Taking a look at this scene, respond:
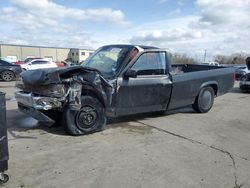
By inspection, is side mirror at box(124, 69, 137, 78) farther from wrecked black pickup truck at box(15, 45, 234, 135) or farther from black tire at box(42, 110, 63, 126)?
black tire at box(42, 110, 63, 126)

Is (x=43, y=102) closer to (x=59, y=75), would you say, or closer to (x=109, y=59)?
(x=59, y=75)

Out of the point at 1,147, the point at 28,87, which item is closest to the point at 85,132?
the point at 28,87

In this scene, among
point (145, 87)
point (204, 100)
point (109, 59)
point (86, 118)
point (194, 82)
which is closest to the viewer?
point (86, 118)

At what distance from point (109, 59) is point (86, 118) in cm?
162

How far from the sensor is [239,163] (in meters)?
5.04

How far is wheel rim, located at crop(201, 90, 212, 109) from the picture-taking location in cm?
899

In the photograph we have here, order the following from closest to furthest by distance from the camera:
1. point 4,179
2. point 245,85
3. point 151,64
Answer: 1. point 4,179
2. point 151,64
3. point 245,85

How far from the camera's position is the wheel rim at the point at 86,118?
6332 mm

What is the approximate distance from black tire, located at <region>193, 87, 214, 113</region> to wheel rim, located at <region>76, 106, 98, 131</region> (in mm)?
3442

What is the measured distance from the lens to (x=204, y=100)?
902 centimetres

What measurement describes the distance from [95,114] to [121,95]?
72 centimetres

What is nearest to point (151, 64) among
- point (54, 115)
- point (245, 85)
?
point (54, 115)

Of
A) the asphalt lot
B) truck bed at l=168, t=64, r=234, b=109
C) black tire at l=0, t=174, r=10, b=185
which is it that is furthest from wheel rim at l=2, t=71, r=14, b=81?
black tire at l=0, t=174, r=10, b=185

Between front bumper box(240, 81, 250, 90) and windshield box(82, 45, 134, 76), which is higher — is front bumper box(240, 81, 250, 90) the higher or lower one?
the lower one
